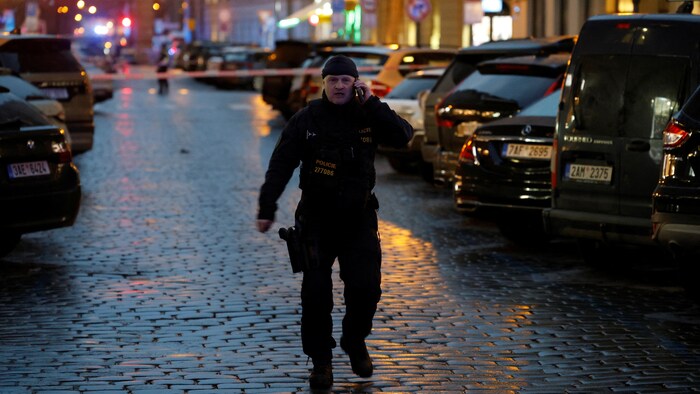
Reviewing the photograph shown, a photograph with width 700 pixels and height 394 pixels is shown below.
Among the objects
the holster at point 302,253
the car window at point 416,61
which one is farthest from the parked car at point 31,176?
the car window at point 416,61

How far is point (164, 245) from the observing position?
13.6 meters

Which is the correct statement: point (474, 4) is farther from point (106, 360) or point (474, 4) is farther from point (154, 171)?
point (106, 360)

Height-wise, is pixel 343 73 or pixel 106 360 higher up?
pixel 343 73

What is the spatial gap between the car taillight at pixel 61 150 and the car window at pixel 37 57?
9100 mm

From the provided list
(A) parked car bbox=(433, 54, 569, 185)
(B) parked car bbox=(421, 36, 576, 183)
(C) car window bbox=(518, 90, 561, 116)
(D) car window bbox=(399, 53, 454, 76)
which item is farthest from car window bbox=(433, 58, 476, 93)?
(D) car window bbox=(399, 53, 454, 76)

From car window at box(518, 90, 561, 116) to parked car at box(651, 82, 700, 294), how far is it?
3554 millimetres

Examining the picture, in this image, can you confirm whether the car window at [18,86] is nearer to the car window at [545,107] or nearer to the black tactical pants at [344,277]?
the car window at [545,107]

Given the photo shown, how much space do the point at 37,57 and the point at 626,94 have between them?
12.3m

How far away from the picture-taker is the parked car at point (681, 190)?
31.6 feet

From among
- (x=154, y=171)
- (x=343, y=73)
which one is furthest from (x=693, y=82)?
(x=154, y=171)

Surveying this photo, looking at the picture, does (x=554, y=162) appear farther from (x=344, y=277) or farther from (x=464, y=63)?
(x=464, y=63)

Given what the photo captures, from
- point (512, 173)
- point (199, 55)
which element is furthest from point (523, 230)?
point (199, 55)

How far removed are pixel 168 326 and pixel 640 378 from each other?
9.58ft

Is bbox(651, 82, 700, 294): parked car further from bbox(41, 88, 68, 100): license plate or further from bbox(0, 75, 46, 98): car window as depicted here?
bbox(41, 88, 68, 100): license plate
